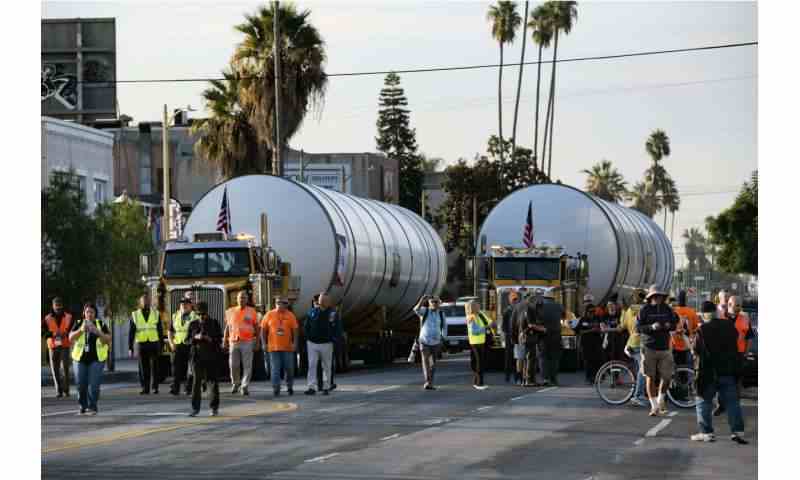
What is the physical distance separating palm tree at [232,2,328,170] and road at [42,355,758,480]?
76.6ft

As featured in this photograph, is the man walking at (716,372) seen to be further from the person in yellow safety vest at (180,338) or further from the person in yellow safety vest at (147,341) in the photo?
the person in yellow safety vest at (147,341)

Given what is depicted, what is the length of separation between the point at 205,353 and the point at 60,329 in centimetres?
780

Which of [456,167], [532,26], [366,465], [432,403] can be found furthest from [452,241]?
[366,465]

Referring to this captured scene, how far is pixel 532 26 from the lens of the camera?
287 ft

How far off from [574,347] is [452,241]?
49601 mm

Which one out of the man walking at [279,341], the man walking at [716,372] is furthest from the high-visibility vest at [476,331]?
the man walking at [716,372]

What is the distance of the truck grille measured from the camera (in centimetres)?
3219

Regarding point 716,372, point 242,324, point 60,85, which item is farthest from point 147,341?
point 60,85

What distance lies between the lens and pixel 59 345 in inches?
1177

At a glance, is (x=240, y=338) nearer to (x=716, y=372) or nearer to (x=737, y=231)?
(x=716, y=372)

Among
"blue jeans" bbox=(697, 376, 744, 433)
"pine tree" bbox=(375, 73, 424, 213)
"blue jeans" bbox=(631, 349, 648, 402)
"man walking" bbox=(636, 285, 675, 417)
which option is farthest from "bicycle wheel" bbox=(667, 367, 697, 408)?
"pine tree" bbox=(375, 73, 424, 213)

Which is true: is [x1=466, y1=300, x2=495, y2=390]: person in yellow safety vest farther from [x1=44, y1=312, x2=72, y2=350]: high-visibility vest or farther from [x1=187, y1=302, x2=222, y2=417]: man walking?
[x1=187, y1=302, x2=222, y2=417]: man walking

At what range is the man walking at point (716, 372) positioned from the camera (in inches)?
781
